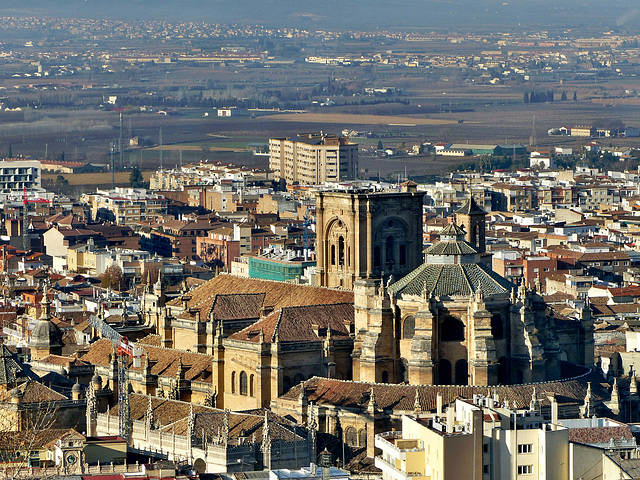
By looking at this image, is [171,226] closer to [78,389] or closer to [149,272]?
[149,272]

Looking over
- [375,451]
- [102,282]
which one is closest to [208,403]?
[375,451]

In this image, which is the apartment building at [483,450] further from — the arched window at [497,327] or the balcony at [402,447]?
the arched window at [497,327]

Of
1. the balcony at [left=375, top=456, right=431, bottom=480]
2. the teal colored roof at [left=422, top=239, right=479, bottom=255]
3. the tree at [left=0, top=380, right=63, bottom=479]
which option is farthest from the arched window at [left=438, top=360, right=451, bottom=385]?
the balcony at [left=375, top=456, right=431, bottom=480]

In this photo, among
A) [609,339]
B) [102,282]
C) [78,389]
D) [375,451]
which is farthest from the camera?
[102,282]

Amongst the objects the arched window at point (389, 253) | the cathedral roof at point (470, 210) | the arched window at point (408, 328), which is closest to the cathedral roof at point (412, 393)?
the arched window at point (408, 328)

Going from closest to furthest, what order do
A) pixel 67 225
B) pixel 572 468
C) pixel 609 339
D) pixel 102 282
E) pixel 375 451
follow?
pixel 572 468, pixel 375 451, pixel 609 339, pixel 102 282, pixel 67 225

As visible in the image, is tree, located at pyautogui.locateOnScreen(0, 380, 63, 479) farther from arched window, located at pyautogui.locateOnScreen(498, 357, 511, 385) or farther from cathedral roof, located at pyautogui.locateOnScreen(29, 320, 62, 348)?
arched window, located at pyautogui.locateOnScreen(498, 357, 511, 385)
